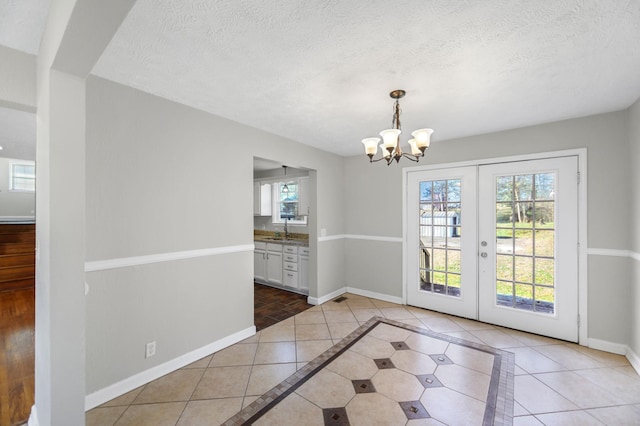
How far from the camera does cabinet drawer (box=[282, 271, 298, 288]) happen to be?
15.2 feet

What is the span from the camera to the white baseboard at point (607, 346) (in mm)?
2650

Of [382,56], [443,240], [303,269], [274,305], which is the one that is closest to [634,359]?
[443,240]

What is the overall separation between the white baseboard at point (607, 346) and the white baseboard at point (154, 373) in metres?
3.77

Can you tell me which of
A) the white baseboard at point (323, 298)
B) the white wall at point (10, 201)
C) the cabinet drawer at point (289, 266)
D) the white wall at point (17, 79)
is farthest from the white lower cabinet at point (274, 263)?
the white wall at point (10, 201)

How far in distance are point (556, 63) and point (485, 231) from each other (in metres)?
2.11

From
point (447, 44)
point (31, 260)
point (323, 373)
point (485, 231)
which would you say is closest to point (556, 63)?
point (447, 44)

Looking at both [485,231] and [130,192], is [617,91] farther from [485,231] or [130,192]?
[130,192]

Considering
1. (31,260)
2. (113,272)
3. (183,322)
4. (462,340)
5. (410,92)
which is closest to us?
(113,272)

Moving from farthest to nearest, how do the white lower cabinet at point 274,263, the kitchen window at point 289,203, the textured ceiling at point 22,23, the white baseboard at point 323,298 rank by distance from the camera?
the kitchen window at point 289,203
the white lower cabinet at point 274,263
the white baseboard at point 323,298
the textured ceiling at point 22,23

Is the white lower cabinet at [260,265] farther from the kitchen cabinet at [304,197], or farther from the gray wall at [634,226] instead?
the gray wall at [634,226]

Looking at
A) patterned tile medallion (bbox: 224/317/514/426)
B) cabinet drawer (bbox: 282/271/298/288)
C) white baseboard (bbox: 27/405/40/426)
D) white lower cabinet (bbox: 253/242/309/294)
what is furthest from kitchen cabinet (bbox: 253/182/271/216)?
white baseboard (bbox: 27/405/40/426)

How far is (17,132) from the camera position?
371 centimetres

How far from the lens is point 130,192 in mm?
2145

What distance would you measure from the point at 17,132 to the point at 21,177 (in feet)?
16.7
